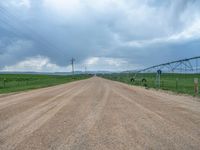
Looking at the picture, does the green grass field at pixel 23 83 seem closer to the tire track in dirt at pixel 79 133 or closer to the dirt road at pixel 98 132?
the dirt road at pixel 98 132

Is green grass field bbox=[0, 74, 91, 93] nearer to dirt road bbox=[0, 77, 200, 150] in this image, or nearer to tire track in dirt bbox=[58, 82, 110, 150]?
dirt road bbox=[0, 77, 200, 150]

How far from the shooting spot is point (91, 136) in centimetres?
728

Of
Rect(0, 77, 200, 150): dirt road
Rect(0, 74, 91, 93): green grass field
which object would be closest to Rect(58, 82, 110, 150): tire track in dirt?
Rect(0, 77, 200, 150): dirt road

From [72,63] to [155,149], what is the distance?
388ft

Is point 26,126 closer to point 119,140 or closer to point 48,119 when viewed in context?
point 48,119

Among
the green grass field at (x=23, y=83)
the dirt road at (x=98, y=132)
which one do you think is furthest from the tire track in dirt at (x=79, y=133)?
the green grass field at (x=23, y=83)

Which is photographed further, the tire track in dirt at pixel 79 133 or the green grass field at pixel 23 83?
the green grass field at pixel 23 83

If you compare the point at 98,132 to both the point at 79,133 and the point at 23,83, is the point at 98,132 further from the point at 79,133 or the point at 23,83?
the point at 23,83

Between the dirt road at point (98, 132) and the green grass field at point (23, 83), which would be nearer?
the dirt road at point (98, 132)

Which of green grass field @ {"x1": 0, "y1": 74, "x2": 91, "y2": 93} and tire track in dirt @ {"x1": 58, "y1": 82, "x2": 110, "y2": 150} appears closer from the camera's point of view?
tire track in dirt @ {"x1": 58, "y1": 82, "x2": 110, "y2": 150}

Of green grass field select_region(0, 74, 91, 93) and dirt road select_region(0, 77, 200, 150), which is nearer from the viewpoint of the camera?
dirt road select_region(0, 77, 200, 150)

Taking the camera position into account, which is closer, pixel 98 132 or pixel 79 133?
pixel 79 133

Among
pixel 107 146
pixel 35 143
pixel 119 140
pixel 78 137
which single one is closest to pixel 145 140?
pixel 119 140

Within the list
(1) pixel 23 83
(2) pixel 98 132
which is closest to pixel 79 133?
(2) pixel 98 132
